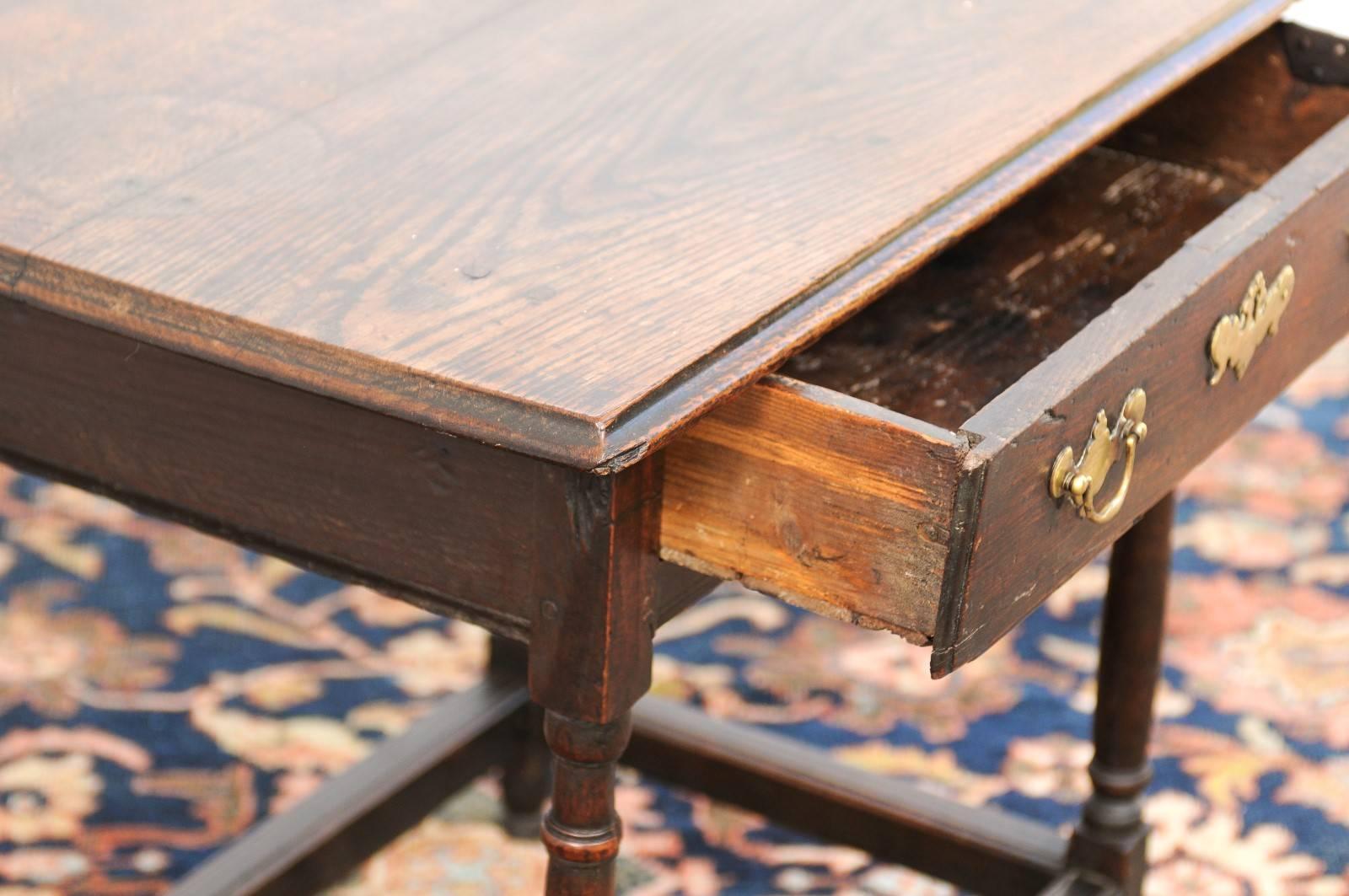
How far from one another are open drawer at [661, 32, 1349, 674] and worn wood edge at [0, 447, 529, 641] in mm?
85

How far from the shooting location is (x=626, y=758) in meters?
1.62

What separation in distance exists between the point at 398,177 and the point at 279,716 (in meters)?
0.91

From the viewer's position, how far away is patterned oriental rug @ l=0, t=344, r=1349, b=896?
163 cm

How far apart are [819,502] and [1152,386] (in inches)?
7.9

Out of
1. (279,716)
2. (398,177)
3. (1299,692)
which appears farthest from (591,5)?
(1299,692)

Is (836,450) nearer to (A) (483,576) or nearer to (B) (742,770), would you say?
(A) (483,576)

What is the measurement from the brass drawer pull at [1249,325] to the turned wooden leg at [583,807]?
13.7 inches

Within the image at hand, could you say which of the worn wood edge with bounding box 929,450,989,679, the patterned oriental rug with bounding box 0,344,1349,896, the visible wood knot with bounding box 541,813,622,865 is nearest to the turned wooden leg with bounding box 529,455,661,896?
the visible wood knot with bounding box 541,813,622,865

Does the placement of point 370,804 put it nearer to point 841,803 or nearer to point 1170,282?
point 841,803

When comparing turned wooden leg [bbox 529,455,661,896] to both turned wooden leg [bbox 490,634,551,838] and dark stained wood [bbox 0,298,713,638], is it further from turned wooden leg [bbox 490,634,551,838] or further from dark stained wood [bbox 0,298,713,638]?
turned wooden leg [bbox 490,634,551,838]

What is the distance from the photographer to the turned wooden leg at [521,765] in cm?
165

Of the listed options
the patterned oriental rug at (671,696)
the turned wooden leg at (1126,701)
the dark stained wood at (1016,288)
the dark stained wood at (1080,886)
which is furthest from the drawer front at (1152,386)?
the patterned oriental rug at (671,696)

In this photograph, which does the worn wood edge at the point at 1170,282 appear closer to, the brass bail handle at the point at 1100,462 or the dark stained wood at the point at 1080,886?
the brass bail handle at the point at 1100,462

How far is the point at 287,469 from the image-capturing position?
3.02ft
